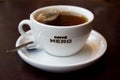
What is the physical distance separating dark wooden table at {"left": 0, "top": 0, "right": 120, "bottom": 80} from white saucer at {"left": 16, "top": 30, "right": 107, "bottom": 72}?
2cm

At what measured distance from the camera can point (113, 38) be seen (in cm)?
A: 75

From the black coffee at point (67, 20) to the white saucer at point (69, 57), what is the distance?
0.09 metres

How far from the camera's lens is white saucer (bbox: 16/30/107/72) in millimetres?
553

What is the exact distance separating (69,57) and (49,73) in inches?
3.4

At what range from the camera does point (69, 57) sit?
0.64 m

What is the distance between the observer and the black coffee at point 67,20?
627 mm

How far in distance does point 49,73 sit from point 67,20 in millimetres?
173

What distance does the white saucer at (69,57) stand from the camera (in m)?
0.55

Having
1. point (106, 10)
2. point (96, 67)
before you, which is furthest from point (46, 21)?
point (106, 10)

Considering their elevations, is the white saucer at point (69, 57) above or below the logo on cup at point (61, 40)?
below

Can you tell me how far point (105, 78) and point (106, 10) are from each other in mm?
486

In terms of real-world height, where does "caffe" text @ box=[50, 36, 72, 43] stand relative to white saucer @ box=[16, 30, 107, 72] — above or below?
above

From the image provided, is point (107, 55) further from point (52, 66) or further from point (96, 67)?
point (52, 66)

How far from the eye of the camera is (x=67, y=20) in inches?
26.2
